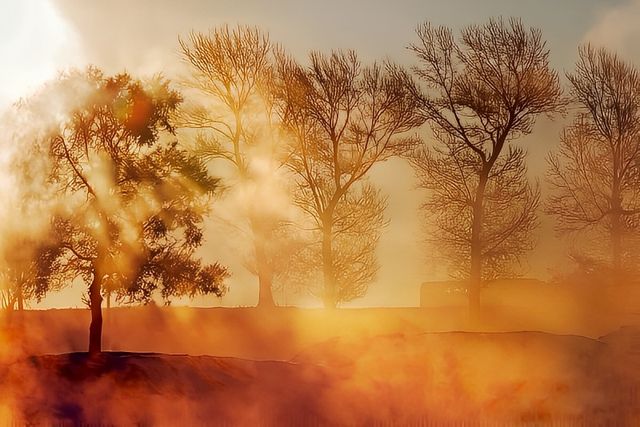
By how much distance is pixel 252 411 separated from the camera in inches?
909

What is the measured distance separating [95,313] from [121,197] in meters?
3.51

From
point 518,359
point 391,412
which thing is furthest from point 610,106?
point 391,412

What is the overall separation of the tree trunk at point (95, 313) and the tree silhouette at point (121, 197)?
0.03 meters

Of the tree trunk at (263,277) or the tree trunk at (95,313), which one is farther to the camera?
the tree trunk at (263,277)

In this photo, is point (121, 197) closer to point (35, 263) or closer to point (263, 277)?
point (35, 263)

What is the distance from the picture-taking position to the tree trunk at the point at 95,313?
26.6 meters

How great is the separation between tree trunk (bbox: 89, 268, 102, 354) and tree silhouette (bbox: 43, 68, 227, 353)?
29 mm

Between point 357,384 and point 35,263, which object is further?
point 35,263

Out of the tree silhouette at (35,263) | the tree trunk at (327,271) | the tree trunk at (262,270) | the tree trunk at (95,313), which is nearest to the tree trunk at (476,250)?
the tree trunk at (327,271)

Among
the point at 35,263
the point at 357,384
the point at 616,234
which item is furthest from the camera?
the point at 616,234

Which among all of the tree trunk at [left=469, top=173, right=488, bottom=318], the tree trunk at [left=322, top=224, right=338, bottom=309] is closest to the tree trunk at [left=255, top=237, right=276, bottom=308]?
the tree trunk at [left=322, top=224, right=338, bottom=309]

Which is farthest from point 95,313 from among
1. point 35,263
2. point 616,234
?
point 616,234

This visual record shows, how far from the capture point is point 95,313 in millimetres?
26859

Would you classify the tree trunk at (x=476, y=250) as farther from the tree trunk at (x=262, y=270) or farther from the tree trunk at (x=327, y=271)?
the tree trunk at (x=262, y=270)
